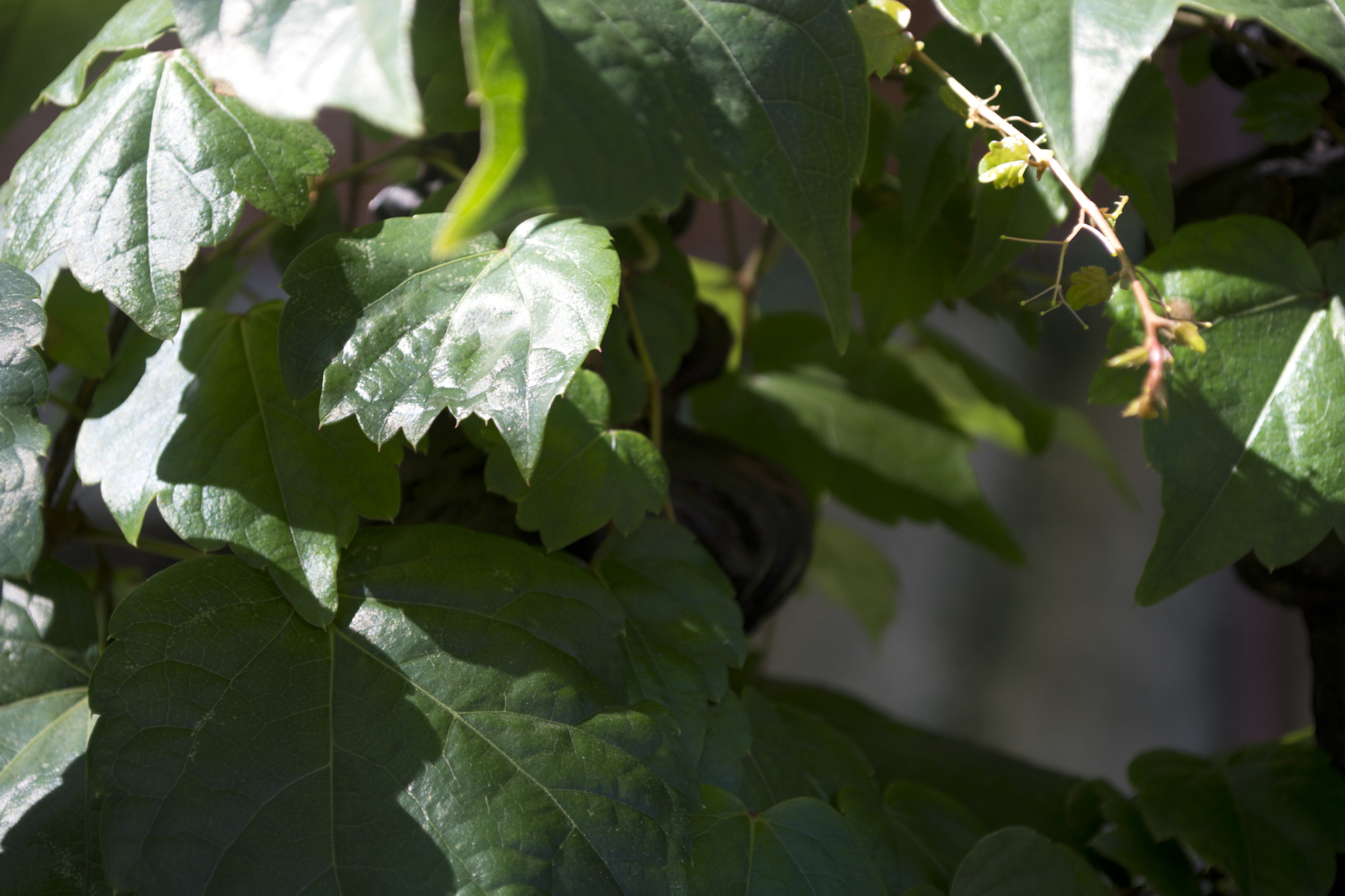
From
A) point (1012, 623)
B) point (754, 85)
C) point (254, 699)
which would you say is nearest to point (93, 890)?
point (254, 699)

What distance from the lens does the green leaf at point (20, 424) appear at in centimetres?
30

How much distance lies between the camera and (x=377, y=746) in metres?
0.32

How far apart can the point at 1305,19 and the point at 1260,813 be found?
1.15ft

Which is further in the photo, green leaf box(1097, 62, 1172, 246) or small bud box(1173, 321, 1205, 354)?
green leaf box(1097, 62, 1172, 246)

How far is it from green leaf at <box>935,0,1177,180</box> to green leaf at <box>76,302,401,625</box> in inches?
9.8

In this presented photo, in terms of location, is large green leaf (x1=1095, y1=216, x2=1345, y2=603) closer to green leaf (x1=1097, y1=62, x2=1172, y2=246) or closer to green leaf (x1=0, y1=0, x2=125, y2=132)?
green leaf (x1=1097, y1=62, x2=1172, y2=246)

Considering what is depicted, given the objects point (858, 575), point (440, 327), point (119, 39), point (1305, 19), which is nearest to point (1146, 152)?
point (1305, 19)

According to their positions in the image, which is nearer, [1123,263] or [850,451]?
[1123,263]

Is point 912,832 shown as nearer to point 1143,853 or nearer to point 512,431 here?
point 1143,853

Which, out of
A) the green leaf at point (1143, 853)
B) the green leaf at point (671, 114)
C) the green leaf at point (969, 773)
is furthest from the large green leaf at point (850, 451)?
the green leaf at point (671, 114)

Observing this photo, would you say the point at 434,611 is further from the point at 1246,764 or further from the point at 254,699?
the point at 1246,764

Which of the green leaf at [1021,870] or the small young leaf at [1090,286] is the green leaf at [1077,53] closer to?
the small young leaf at [1090,286]

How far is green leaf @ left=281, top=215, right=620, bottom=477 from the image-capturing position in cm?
31

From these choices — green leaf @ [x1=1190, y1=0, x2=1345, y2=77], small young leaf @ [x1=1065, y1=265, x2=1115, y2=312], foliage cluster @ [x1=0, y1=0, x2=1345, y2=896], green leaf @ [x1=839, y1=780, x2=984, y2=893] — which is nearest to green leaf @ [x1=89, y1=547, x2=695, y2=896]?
foliage cluster @ [x1=0, y1=0, x2=1345, y2=896]
